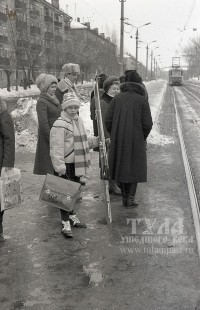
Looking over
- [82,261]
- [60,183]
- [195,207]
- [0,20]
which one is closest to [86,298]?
[82,261]

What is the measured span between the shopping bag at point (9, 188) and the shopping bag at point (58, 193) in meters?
0.29

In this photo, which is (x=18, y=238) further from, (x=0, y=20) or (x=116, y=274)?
(x=0, y=20)

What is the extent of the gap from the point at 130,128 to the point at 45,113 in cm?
111

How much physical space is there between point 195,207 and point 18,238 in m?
2.32

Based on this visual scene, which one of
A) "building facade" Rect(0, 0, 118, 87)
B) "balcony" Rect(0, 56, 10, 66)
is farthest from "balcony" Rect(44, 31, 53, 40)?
"balcony" Rect(0, 56, 10, 66)

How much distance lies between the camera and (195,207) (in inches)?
217

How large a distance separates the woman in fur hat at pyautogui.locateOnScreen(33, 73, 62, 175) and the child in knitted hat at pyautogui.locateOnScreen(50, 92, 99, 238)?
2.69ft

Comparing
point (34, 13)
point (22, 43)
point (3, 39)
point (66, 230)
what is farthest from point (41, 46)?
point (66, 230)

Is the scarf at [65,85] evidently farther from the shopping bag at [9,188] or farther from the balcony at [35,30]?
the balcony at [35,30]

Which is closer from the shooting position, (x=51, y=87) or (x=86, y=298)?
(x=86, y=298)

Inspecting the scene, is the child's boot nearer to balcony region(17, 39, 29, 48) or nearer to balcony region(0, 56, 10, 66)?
balcony region(17, 39, 29, 48)

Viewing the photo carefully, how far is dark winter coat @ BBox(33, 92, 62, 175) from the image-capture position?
5.44 m

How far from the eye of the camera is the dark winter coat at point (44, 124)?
5441mm

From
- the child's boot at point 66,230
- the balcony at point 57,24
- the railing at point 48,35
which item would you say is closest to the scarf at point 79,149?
the child's boot at point 66,230
